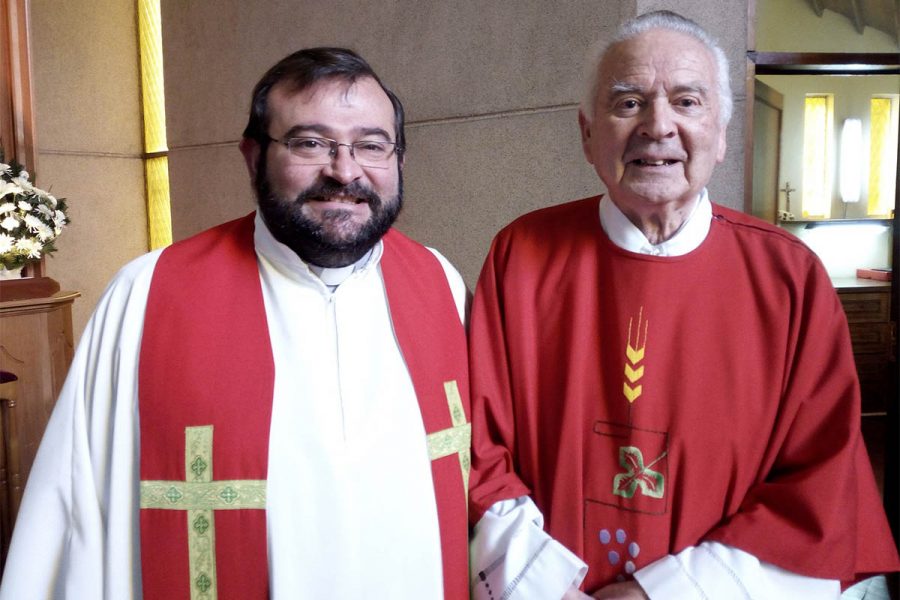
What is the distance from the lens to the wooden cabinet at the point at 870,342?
12.3 ft

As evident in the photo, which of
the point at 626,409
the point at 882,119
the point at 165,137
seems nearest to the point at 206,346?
the point at 626,409

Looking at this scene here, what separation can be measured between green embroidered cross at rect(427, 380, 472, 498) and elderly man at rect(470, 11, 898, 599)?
69 millimetres

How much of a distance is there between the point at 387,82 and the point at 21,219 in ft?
7.38

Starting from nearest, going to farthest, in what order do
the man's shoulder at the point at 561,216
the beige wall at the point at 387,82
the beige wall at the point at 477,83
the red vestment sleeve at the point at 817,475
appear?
the red vestment sleeve at the point at 817,475, the man's shoulder at the point at 561,216, the beige wall at the point at 477,83, the beige wall at the point at 387,82

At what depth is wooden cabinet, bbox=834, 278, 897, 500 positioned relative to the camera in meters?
3.74

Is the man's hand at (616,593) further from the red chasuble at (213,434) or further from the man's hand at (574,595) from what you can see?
the red chasuble at (213,434)

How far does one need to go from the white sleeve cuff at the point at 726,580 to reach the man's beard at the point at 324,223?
3.27ft

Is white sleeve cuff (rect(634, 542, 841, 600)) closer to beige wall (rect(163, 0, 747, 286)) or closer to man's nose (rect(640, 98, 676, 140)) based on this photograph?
man's nose (rect(640, 98, 676, 140))

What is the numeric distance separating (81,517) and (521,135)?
309cm

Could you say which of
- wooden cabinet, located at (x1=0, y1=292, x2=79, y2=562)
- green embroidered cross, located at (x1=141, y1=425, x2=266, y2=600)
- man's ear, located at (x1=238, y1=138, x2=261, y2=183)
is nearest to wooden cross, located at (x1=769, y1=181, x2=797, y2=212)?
man's ear, located at (x1=238, y1=138, x2=261, y2=183)

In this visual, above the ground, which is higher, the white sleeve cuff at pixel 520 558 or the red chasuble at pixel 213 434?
the red chasuble at pixel 213 434

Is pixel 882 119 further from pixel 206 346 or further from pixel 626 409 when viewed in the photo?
pixel 206 346

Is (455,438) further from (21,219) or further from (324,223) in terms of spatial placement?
(21,219)

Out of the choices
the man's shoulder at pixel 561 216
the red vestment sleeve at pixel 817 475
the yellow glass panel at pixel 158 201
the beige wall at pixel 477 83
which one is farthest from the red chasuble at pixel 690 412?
the yellow glass panel at pixel 158 201
